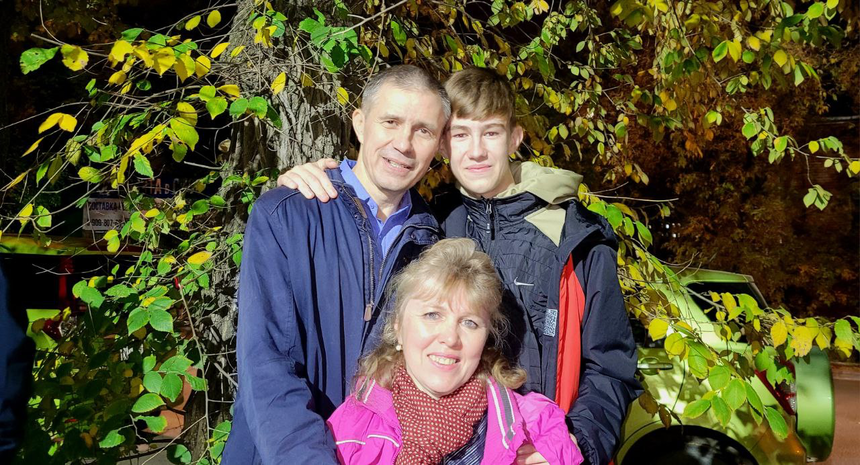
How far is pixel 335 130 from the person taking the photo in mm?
3516

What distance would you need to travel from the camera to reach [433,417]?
184 cm

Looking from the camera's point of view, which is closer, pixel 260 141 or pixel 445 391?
pixel 445 391

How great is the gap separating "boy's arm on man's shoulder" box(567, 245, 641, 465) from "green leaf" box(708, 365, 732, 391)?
66cm

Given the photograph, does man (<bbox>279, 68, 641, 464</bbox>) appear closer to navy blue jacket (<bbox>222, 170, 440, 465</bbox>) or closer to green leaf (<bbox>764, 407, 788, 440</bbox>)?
navy blue jacket (<bbox>222, 170, 440, 465</bbox>)

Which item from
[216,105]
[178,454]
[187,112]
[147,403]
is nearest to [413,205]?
[216,105]

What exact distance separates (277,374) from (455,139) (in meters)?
0.96

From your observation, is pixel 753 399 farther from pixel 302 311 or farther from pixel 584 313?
pixel 302 311

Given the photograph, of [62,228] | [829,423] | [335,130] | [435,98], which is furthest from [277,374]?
[62,228]

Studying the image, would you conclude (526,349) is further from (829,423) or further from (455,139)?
(829,423)

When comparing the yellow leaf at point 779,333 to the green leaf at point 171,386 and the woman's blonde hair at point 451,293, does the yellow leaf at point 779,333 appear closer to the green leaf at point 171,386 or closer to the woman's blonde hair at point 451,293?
the woman's blonde hair at point 451,293

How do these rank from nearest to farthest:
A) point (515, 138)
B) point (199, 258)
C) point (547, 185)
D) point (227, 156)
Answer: point (547, 185)
point (515, 138)
point (199, 258)
point (227, 156)

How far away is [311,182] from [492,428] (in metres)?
0.85

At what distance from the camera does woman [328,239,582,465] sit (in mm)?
1813

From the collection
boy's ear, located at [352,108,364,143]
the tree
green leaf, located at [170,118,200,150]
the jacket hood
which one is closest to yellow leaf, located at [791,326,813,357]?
the tree
